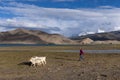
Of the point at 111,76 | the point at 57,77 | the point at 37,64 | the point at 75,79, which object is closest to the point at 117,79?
the point at 111,76

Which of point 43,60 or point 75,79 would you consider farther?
point 43,60

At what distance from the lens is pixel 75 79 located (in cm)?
2469

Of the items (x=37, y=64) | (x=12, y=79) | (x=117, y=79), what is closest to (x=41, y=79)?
(x=12, y=79)

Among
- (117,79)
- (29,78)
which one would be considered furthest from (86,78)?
(29,78)

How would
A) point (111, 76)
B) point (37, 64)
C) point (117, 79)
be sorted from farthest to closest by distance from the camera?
point (37, 64)
point (111, 76)
point (117, 79)

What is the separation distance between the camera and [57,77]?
26.9 metres

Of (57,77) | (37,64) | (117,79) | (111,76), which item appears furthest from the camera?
(37,64)

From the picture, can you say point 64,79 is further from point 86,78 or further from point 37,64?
point 37,64

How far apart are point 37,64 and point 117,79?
16.8m

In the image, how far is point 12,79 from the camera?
2725cm

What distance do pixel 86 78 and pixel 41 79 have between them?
12.8 ft

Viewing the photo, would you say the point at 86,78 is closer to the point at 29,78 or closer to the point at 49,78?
the point at 49,78

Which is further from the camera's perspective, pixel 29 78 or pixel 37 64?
pixel 37 64

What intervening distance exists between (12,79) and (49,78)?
3.44 meters
